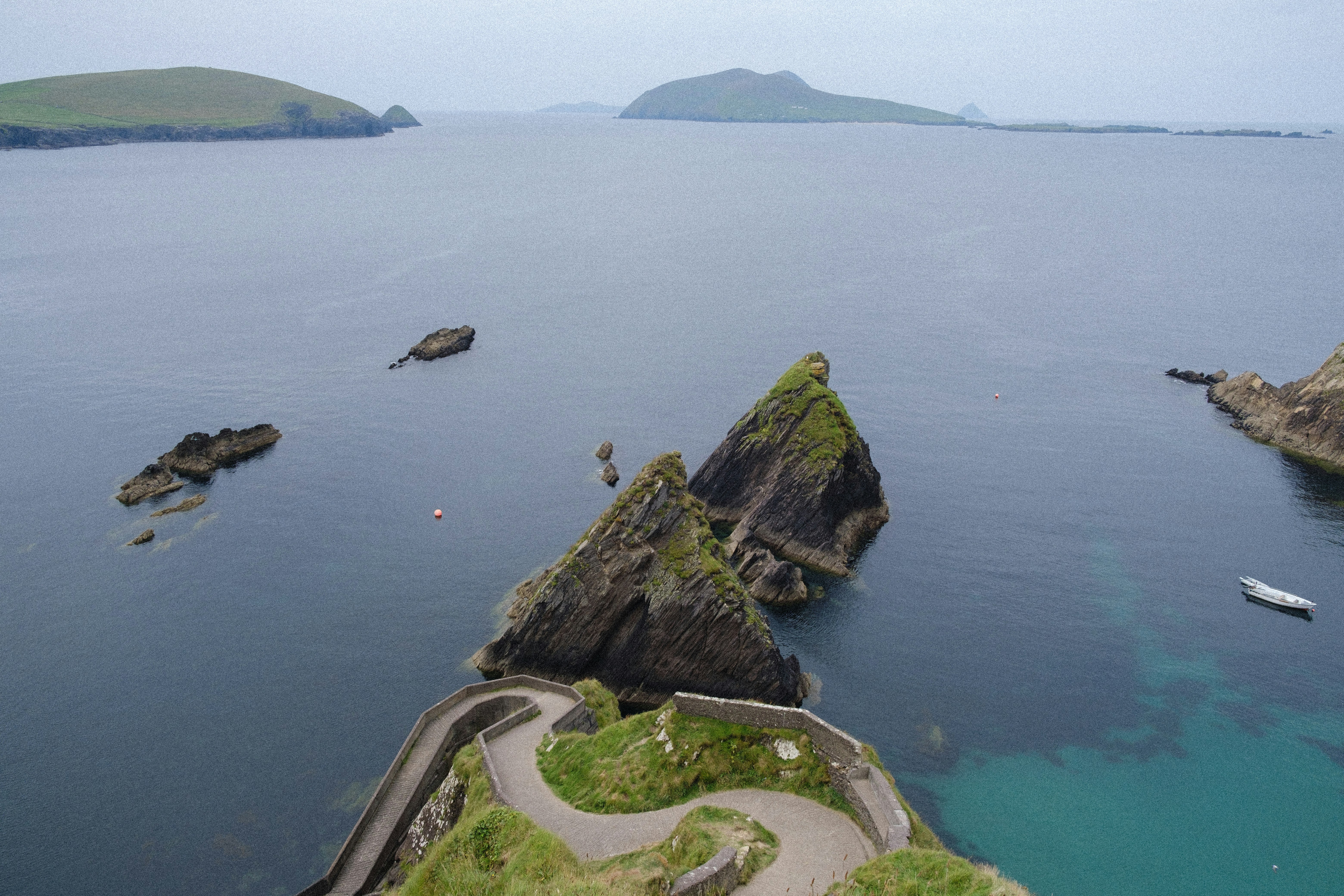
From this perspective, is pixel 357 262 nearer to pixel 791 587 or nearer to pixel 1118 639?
pixel 791 587

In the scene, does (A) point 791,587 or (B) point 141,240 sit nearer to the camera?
(A) point 791,587

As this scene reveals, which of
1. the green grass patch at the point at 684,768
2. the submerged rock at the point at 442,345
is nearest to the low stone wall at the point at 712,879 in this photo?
the green grass patch at the point at 684,768

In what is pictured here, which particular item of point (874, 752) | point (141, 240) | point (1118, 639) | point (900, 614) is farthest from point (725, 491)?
point (141, 240)

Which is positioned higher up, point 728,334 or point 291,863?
point 728,334

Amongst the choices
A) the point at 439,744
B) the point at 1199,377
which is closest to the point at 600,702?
the point at 439,744

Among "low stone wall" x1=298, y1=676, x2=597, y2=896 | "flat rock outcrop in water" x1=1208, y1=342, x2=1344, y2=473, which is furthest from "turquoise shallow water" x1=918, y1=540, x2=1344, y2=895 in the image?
"flat rock outcrop in water" x1=1208, y1=342, x2=1344, y2=473

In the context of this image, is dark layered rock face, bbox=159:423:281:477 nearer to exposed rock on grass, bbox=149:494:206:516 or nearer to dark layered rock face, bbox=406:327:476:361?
exposed rock on grass, bbox=149:494:206:516

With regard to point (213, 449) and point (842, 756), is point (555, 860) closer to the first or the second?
point (842, 756)
